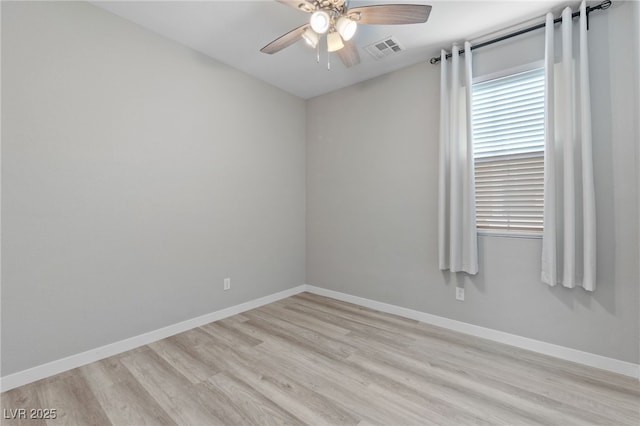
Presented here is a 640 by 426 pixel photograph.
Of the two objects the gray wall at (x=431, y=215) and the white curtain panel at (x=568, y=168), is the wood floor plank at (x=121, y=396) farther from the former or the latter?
the white curtain panel at (x=568, y=168)

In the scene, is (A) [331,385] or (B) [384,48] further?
(B) [384,48]

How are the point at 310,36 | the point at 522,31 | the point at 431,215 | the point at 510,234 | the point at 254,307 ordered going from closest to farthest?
the point at 310,36
the point at 522,31
the point at 510,234
the point at 431,215
the point at 254,307

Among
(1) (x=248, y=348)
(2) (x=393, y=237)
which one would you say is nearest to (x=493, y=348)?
(2) (x=393, y=237)

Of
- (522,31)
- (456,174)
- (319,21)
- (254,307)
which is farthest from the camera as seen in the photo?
(254,307)

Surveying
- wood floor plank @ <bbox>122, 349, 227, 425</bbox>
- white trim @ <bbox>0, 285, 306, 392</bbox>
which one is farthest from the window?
white trim @ <bbox>0, 285, 306, 392</bbox>

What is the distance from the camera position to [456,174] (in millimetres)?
2621

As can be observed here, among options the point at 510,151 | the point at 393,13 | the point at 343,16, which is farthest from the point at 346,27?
the point at 510,151

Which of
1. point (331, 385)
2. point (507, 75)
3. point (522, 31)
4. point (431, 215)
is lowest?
point (331, 385)

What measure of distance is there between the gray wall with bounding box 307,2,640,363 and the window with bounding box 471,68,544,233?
0.18 metres

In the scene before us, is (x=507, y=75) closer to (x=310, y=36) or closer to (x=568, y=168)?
(x=568, y=168)

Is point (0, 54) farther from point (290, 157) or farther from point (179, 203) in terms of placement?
point (290, 157)

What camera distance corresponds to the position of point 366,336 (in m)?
2.60

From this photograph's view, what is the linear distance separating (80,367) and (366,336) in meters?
2.27

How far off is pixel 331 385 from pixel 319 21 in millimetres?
2413
